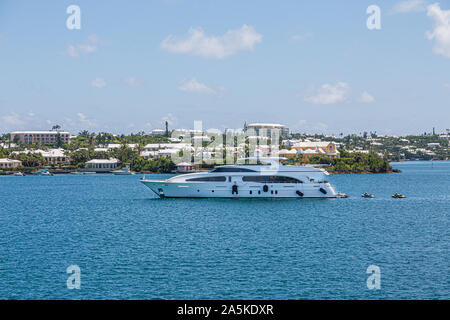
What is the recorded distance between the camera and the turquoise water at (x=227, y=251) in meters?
25.1

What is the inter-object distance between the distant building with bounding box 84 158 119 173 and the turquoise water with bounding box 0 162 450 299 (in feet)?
367

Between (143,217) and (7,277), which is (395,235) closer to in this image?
(143,217)

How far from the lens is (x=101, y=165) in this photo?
170000 millimetres

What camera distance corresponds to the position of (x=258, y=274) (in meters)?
27.5

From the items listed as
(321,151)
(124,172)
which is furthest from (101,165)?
(321,151)

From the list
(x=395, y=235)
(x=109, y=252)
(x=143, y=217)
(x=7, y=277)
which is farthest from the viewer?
(x=143, y=217)

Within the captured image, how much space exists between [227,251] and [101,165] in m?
143

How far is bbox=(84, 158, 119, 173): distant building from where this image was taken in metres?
168

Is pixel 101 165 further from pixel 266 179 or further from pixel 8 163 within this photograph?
pixel 266 179

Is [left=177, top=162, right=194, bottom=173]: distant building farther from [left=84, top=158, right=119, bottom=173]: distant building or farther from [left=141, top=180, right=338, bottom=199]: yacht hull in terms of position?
[left=141, top=180, right=338, bottom=199]: yacht hull

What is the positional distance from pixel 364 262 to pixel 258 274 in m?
7.19

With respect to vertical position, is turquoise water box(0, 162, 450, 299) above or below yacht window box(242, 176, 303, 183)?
below

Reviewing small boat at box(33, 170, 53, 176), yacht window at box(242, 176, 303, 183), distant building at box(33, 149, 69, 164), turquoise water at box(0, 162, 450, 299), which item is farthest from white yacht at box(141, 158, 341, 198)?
distant building at box(33, 149, 69, 164)
